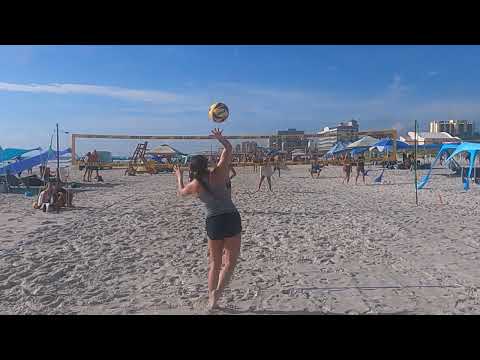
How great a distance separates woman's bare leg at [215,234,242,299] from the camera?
2979mm

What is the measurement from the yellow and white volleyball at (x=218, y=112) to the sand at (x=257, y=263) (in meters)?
1.53

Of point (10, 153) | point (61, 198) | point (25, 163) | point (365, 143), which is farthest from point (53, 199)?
point (365, 143)

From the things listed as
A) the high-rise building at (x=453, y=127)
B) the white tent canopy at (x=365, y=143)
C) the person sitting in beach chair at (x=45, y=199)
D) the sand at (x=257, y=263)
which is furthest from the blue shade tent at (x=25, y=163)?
the high-rise building at (x=453, y=127)

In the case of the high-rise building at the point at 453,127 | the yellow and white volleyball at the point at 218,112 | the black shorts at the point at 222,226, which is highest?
the high-rise building at the point at 453,127

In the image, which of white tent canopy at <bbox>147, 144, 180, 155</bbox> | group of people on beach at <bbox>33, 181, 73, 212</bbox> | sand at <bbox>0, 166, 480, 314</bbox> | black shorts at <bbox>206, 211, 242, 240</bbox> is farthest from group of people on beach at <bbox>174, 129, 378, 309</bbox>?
white tent canopy at <bbox>147, 144, 180, 155</bbox>

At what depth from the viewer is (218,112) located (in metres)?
3.40

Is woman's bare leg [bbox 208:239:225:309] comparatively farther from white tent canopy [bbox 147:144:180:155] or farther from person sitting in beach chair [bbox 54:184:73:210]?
white tent canopy [bbox 147:144:180:155]

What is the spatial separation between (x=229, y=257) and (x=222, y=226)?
0.94 feet

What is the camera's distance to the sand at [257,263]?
3199mm

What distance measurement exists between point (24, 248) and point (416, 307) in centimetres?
465

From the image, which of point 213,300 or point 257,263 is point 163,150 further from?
point 213,300

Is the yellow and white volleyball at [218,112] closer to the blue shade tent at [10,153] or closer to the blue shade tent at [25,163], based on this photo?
the blue shade tent at [25,163]

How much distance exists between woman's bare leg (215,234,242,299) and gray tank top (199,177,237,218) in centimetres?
23
